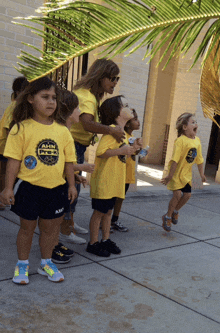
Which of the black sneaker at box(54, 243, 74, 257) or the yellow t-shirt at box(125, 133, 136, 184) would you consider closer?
the black sneaker at box(54, 243, 74, 257)

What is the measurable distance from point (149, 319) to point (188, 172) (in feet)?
7.90

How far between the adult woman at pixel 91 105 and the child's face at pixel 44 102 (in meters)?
0.74

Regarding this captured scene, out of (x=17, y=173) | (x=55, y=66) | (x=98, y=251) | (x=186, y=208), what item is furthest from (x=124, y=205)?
(x=55, y=66)

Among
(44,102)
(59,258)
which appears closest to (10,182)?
(44,102)

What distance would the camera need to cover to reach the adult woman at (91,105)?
11.5ft

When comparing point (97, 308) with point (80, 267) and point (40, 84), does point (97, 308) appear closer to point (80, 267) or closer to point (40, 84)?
point (80, 267)

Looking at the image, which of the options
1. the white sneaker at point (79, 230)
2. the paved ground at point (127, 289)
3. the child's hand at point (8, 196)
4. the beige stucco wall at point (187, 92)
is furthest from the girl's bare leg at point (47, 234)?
the beige stucco wall at point (187, 92)

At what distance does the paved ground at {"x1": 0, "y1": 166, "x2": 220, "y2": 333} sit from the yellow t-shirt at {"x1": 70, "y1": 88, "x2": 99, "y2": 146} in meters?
1.08

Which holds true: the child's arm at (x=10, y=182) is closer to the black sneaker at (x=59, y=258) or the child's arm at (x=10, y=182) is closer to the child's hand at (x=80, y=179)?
the child's hand at (x=80, y=179)

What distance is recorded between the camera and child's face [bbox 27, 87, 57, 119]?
2.76 m

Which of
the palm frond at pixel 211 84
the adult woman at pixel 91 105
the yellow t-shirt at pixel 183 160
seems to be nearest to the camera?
the palm frond at pixel 211 84

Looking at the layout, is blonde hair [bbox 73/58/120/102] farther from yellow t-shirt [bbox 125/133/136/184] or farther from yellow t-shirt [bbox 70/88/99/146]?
yellow t-shirt [bbox 125/133/136/184]

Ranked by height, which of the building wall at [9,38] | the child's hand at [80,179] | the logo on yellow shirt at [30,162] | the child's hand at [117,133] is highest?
the building wall at [9,38]

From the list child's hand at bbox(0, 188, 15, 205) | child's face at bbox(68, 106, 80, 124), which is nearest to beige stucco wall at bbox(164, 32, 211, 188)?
child's face at bbox(68, 106, 80, 124)
